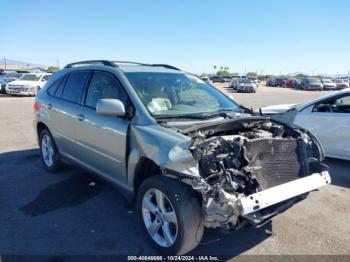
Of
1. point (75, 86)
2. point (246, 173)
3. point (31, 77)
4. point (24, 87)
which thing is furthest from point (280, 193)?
point (31, 77)

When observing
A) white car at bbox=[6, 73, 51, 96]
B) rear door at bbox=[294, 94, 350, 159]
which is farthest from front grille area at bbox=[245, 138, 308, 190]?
white car at bbox=[6, 73, 51, 96]

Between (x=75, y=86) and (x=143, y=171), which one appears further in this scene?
(x=75, y=86)

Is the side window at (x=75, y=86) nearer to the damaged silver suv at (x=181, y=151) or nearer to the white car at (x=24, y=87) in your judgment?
the damaged silver suv at (x=181, y=151)

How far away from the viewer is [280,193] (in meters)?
2.94

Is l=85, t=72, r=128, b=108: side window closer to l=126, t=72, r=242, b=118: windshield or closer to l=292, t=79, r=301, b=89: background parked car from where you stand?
l=126, t=72, r=242, b=118: windshield

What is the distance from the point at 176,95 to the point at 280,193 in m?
1.92

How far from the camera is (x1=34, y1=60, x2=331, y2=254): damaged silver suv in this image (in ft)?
9.38

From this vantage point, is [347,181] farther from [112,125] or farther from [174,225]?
[112,125]

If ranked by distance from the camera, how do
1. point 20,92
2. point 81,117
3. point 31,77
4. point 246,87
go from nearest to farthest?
point 81,117
point 20,92
point 31,77
point 246,87

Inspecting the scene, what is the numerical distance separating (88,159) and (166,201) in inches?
70.6

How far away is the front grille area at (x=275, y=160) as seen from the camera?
3064mm

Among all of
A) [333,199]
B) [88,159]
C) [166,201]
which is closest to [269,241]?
[166,201]

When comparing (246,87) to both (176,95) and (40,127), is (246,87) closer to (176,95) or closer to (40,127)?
(40,127)

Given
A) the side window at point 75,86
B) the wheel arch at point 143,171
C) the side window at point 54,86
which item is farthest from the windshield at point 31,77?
the wheel arch at point 143,171
